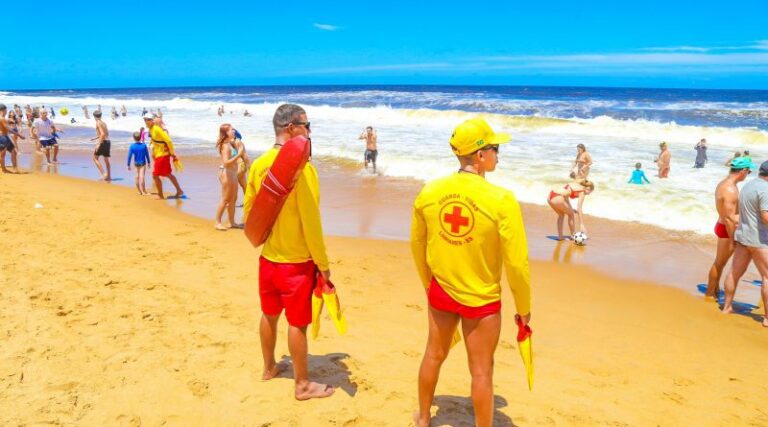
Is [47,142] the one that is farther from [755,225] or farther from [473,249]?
[755,225]

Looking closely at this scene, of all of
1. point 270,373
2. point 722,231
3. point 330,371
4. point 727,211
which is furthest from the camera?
point 722,231

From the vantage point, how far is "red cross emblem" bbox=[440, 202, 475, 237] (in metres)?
2.77

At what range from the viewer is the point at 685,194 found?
12.2 meters

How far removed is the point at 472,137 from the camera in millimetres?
2799

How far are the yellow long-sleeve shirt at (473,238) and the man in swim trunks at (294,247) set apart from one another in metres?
0.69

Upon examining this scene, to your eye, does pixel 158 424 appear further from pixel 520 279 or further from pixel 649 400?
pixel 649 400

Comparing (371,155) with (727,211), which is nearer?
(727,211)

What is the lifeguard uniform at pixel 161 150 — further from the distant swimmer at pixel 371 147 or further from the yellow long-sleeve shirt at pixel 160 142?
the distant swimmer at pixel 371 147

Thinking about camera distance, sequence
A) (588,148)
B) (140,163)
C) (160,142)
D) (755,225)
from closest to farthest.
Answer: (755,225)
(160,142)
(140,163)
(588,148)

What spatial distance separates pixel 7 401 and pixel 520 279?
3147 mm

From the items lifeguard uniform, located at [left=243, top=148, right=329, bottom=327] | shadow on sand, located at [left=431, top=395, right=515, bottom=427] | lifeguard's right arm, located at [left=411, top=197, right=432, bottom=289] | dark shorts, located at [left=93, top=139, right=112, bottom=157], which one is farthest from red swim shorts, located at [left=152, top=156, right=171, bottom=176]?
lifeguard's right arm, located at [left=411, top=197, right=432, bottom=289]

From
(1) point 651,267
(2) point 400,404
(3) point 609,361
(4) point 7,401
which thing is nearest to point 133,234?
(4) point 7,401

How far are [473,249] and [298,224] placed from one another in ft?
3.64

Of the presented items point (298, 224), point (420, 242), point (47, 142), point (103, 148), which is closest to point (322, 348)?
point (298, 224)
